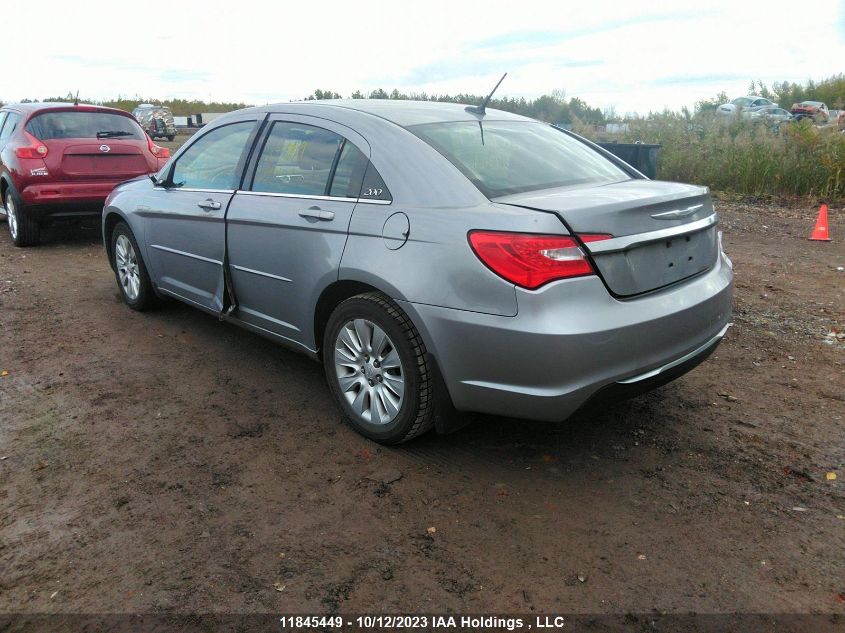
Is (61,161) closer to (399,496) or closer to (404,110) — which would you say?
(404,110)

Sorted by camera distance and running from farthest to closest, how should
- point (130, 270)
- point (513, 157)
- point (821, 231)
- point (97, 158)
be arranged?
1. point (821, 231)
2. point (97, 158)
3. point (130, 270)
4. point (513, 157)

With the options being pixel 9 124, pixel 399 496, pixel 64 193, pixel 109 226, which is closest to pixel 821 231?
pixel 399 496

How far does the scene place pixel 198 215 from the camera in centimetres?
459

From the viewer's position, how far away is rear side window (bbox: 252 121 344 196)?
3791 millimetres

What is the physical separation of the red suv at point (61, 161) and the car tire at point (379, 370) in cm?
593

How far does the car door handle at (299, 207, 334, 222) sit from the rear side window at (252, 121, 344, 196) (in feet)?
0.37

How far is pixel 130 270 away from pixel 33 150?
11.4 feet

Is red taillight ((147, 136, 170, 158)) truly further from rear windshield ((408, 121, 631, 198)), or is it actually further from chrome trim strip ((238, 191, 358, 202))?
rear windshield ((408, 121, 631, 198))

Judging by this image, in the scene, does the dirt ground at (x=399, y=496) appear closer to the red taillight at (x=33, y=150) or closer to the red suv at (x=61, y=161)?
the red suv at (x=61, y=161)

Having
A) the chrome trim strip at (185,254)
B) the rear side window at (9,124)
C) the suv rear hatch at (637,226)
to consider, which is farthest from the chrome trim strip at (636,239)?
the rear side window at (9,124)

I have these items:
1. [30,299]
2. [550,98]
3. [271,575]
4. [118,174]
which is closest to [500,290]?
[271,575]

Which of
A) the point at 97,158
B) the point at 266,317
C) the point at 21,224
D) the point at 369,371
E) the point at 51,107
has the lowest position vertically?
the point at 369,371

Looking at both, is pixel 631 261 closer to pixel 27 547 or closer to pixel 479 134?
pixel 479 134

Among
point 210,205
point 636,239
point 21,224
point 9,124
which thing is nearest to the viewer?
point 636,239
